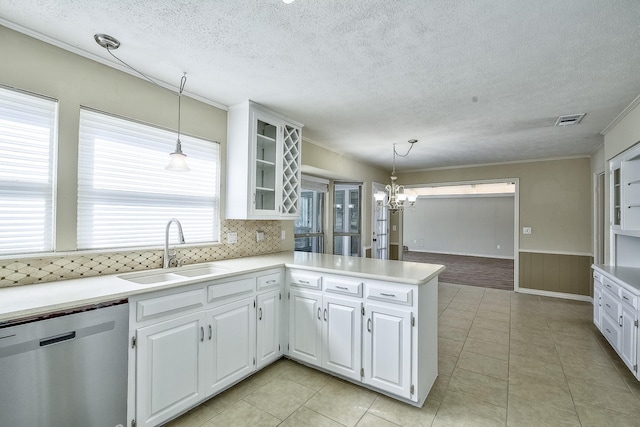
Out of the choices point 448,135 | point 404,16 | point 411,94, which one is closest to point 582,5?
point 404,16

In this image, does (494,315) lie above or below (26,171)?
below

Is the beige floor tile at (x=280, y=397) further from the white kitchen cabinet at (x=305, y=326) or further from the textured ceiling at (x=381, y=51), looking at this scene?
the textured ceiling at (x=381, y=51)

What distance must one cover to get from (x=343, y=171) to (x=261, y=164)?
2.13 meters

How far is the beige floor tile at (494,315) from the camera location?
13.4 ft

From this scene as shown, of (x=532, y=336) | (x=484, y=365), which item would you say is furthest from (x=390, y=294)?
(x=532, y=336)

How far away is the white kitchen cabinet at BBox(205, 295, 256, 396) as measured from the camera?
2.16 meters

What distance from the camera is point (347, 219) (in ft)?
18.1

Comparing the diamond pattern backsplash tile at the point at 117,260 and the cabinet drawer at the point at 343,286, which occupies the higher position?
the diamond pattern backsplash tile at the point at 117,260

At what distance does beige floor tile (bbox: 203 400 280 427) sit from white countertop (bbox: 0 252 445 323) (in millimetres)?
930

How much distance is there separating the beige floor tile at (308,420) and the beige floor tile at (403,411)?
32 cm

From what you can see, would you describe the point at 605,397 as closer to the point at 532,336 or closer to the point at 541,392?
the point at 541,392

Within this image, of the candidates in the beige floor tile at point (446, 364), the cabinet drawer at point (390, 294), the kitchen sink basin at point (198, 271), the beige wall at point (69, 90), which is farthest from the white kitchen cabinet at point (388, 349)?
the beige wall at point (69, 90)

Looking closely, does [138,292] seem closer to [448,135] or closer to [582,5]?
[582,5]

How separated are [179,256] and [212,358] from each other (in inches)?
36.5
